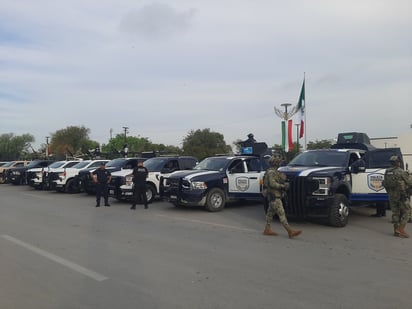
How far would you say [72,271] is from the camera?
5828mm

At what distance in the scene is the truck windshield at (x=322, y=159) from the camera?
10.6 metres

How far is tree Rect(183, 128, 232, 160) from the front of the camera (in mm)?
66188

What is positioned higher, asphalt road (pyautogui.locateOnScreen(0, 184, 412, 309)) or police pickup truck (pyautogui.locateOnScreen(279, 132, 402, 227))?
police pickup truck (pyautogui.locateOnScreen(279, 132, 402, 227))

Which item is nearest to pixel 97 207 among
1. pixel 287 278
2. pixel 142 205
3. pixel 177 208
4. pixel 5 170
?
pixel 142 205

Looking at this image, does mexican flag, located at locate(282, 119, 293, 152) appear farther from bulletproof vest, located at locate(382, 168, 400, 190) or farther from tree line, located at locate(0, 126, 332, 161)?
tree line, located at locate(0, 126, 332, 161)

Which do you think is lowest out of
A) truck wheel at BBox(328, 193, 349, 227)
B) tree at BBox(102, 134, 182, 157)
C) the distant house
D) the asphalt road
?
the asphalt road

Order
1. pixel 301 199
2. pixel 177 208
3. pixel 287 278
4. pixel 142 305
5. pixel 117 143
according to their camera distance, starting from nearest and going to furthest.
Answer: pixel 142 305
pixel 287 278
pixel 301 199
pixel 177 208
pixel 117 143

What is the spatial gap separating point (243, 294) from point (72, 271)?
2.63 metres

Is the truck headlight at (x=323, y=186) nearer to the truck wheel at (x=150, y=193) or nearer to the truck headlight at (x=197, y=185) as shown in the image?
the truck headlight at (x=197, y=185)

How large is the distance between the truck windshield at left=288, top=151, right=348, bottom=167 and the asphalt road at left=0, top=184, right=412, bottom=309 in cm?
167

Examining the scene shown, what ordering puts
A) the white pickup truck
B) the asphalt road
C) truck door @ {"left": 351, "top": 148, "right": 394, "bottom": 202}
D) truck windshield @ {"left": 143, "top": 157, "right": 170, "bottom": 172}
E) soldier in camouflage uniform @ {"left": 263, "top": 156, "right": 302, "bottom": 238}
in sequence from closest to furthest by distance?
the asphalt road
soldier in camouflage uniform @ {"left": 263, "top": 156, "right": 302, "bottom": 238}
truck door @ {"left": 351, "top": 148, "right": 394, "bottom": 202}
truck windshield @ {"left": 143, "top": 157, "right": 170, "bottom": 172}
the white pickup truck

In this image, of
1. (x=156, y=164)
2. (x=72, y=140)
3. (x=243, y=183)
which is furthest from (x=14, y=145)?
(x=243, y=183)

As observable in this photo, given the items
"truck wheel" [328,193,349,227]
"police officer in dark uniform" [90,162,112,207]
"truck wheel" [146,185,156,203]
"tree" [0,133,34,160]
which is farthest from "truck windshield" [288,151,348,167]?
"tree" [0,133,34,160]

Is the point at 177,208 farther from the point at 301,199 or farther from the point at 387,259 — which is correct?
the point at 387,259
